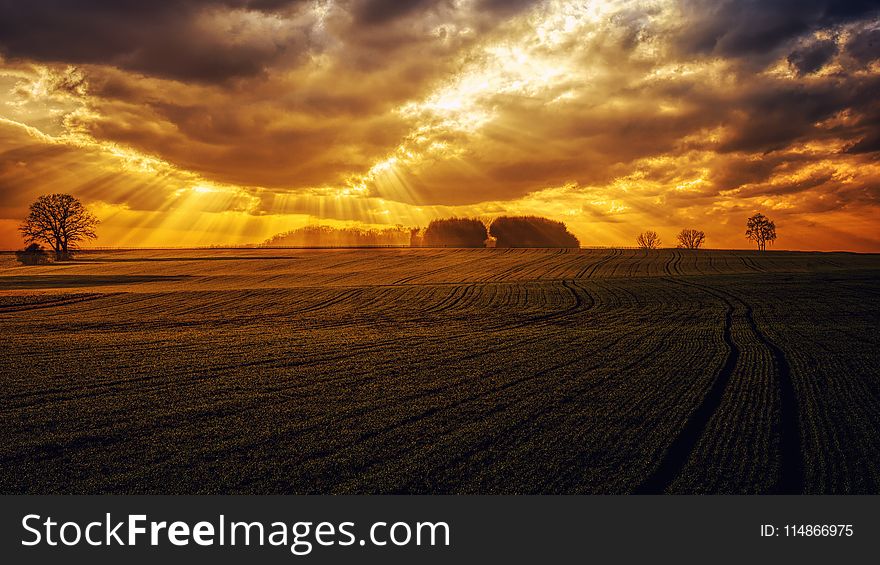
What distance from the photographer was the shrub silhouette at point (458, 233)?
123256 millimetres

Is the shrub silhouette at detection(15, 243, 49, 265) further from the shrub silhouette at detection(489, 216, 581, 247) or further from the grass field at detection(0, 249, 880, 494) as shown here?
the shrub silhouette at detection(489, 216, 581, 247)

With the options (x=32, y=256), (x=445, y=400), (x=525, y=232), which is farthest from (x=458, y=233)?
(x=445, y=400)

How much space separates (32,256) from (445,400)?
246ft

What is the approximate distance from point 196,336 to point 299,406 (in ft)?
40.1

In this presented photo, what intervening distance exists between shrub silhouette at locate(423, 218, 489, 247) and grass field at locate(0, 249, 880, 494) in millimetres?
93483

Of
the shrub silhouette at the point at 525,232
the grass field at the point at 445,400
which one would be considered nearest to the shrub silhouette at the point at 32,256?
the grass field at the point at 445,400


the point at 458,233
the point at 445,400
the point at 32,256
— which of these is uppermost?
the point at 458,233

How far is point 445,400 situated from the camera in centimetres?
1174

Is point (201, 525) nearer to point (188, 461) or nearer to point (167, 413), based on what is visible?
point (188, 461)

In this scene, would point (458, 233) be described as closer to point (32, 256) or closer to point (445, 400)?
point (32, 256)

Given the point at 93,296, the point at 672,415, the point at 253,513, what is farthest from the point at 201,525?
the point at 93,296

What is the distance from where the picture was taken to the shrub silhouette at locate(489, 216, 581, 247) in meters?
124

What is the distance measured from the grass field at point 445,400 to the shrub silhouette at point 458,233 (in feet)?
307

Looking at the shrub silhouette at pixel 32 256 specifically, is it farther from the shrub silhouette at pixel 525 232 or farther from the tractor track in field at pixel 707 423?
the shrub silhouette at pixel 525 232
